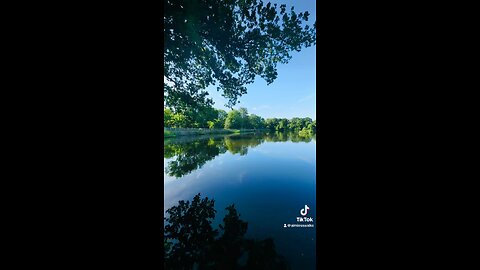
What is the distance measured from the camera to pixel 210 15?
2836mm

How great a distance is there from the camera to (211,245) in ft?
6.84

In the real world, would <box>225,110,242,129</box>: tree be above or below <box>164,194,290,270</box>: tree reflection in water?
above

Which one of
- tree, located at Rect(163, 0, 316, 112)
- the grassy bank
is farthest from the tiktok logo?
the grassy bank

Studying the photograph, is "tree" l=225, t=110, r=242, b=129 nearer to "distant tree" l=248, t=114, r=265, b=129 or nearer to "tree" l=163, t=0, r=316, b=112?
"distant tree" l=248, t=114, r=265, b=129

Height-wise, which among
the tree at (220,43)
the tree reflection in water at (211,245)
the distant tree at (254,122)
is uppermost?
the tree at (220,43)

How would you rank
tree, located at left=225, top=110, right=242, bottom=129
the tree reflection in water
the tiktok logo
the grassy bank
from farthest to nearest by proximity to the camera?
1. the grassy bank
2. tree, located at left=225, top=110, right=242, bottom=129
3. the tiktok logo
4. the tree reflection in water

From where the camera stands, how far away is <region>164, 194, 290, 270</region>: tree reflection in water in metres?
1.85

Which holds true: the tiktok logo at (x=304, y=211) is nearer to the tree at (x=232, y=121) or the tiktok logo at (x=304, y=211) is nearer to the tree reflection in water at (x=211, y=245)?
the tree reflection in water at (x=211, y=245)

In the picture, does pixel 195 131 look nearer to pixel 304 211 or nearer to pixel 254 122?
pixel 254 122

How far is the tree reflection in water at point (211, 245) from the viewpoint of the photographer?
185 cm

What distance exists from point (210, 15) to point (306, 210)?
4059 mm

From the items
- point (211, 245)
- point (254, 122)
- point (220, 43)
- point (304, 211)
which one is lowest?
point (211, 245)

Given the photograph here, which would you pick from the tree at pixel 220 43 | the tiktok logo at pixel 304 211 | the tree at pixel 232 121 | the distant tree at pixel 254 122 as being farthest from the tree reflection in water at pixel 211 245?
the distant tree at pixel 254 122

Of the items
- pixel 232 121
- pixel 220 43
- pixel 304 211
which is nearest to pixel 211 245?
pixel 304 211
